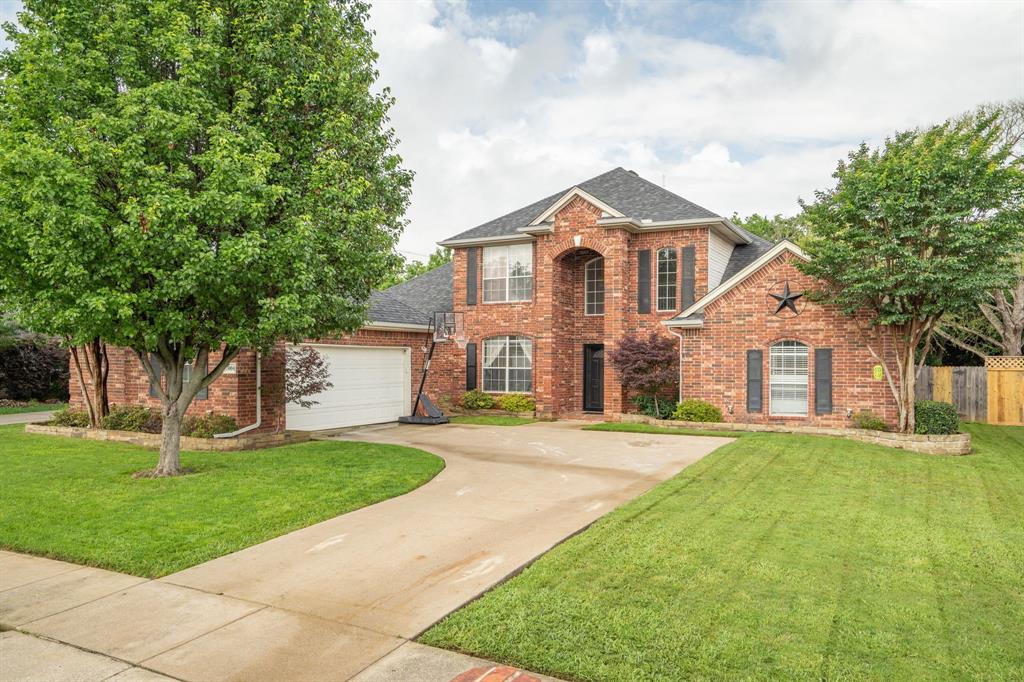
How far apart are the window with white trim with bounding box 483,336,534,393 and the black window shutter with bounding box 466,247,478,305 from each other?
4.94 ft

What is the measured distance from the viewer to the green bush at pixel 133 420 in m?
14.1

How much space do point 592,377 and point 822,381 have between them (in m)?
7.50

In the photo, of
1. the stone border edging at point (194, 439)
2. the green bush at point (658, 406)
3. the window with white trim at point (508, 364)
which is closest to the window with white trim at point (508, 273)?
the window with white trim at point (508, 364)

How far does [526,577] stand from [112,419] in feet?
43.1

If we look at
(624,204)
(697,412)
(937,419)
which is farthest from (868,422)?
(624,204)

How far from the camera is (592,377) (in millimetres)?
20703

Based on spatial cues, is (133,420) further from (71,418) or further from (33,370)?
(33,370)

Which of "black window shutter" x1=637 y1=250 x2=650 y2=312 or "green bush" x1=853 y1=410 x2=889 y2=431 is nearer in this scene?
"green bush" x1=853 y1=410 x2=889 y2=431

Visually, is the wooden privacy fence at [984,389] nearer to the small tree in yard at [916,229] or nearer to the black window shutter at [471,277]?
the small tree in yard at [916,229]

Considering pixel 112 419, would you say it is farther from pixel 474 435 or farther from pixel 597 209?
pixel 597 209

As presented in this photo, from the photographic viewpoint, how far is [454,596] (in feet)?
16.4

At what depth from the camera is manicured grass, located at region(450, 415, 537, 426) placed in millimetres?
18000

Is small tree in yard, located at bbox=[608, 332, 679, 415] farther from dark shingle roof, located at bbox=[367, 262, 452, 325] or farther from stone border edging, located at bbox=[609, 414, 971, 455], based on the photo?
dark shingle roof, located at bbox=[367, 262, 452, 325]

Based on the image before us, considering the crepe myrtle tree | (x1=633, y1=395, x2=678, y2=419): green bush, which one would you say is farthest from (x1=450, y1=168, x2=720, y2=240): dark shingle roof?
the crepe myrtle tree
